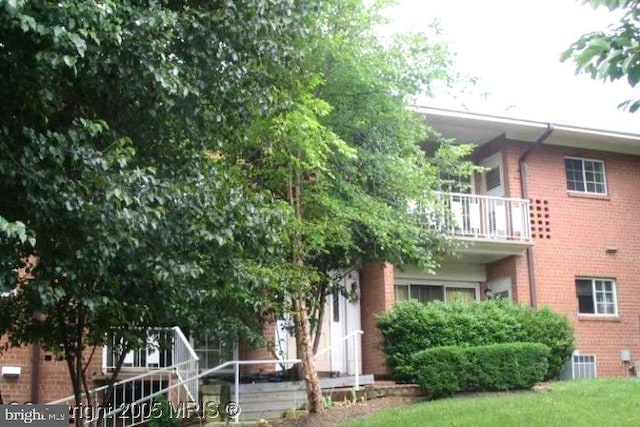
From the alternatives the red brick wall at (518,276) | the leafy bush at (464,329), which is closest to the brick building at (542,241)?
the red brick wall at (518,276)

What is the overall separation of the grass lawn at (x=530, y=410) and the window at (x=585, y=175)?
7.68 m

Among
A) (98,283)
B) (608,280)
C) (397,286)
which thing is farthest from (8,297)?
(608,280)

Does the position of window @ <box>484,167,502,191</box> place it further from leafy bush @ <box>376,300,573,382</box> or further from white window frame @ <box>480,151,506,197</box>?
leafy bush @ <box>376,300,573,382</box>

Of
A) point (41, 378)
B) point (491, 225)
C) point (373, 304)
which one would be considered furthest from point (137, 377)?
point (491, 225)

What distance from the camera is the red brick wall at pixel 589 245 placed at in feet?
62.6

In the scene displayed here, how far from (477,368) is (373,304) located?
4.34 metres

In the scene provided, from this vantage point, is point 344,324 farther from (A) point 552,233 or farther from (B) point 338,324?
(A) point 552,233

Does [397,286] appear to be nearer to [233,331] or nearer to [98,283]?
[233,331]

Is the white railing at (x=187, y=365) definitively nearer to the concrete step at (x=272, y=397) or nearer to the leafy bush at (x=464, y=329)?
the concrete step at (x=272, y=397)

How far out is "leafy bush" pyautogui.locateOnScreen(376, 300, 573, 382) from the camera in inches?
595

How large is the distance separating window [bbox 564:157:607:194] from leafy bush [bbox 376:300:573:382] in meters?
4.87

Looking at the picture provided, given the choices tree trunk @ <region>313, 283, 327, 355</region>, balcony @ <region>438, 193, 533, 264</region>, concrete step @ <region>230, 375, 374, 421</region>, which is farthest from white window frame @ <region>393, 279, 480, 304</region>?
concrete step @ <region>230, 375, 374, 421</region>

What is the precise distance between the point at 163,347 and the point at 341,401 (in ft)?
14.3

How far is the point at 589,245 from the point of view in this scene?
19734 mm
